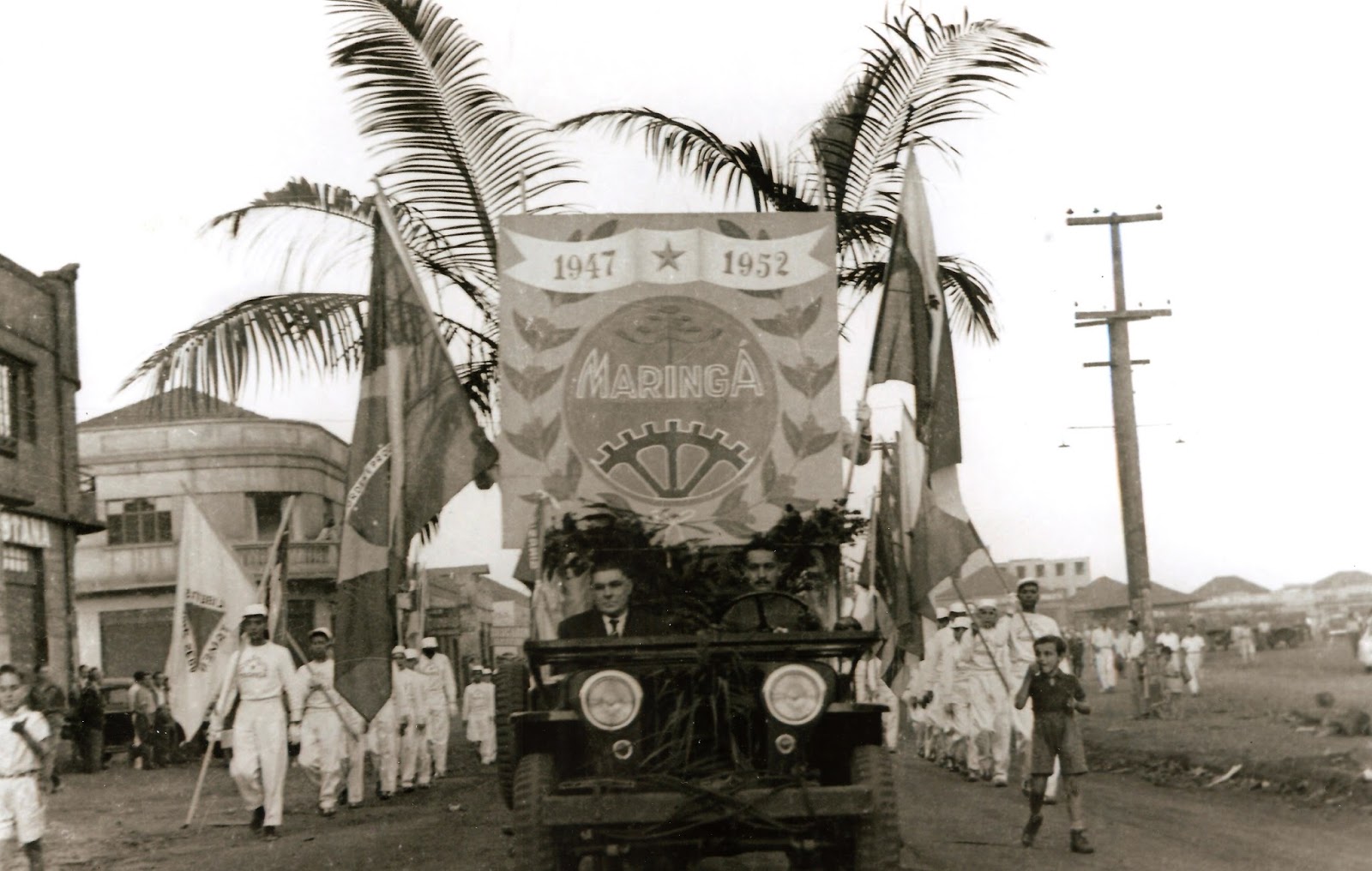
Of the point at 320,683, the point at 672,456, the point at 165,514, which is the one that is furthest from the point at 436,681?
the point at 165,514

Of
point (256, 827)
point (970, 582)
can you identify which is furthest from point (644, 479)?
point (970, 582)

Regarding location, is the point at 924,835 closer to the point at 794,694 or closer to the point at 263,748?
the point at 794,694

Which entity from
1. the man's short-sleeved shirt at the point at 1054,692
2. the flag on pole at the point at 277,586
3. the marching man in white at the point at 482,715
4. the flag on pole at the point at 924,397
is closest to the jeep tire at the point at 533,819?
the man's short-sleeved shirt at the point at 1054,692

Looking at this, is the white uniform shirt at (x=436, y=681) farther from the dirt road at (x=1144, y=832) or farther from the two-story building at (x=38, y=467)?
the two-story building at (x=38, y=467)

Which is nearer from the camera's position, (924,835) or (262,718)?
(924,835)

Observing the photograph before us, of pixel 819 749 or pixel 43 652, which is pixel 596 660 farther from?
pixel 43 652

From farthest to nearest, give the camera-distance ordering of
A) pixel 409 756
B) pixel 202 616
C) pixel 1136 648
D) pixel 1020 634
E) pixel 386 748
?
1. pixel 1136 648
2. pixel 409 756
3. pixel 386 748
4. pixel 1020 634
5. pixel 202 616

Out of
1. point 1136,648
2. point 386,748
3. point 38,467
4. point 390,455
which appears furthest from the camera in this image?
point 38,467

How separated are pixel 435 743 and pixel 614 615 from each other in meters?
11.5

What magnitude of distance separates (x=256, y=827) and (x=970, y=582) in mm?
38116

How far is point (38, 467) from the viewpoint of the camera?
29.3 m

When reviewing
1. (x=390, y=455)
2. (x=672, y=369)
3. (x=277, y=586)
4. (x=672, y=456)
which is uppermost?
(x=672, y=369)

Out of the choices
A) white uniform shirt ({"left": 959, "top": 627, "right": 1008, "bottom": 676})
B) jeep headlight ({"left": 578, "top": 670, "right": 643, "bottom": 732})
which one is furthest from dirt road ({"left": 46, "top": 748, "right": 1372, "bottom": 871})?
jeep headlight ({"left": 578, "top": 670, "right": 643, "bottom": 732})

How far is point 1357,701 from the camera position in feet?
70.6
